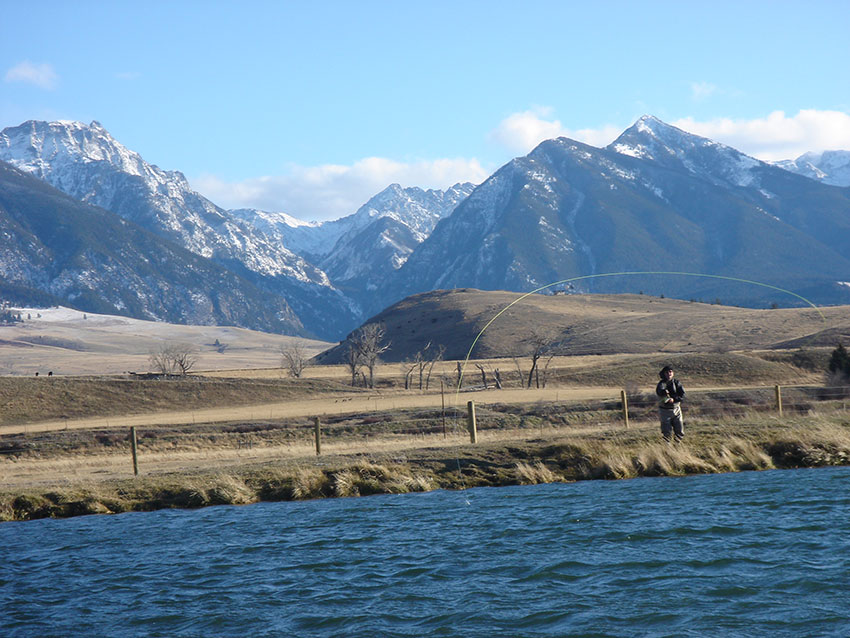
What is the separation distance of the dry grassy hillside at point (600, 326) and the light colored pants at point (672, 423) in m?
63.9

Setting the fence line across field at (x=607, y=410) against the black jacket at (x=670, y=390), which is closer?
the black jacket at (x=670, y=390)

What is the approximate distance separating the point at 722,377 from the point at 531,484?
4925cm

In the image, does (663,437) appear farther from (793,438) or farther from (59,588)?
(59,588)

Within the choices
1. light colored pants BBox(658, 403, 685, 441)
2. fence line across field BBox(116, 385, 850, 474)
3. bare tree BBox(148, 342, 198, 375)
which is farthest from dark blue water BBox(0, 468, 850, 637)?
bare tree BBox(148, 342, 198, 375)

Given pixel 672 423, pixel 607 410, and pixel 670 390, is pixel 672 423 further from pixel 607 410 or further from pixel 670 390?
pixel 607 410

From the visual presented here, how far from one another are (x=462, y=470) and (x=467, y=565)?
9.19 meters

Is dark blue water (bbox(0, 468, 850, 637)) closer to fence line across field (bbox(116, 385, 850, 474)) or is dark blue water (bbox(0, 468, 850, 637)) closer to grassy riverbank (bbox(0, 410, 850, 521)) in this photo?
grassy riverbank (bbox(0, 410, 850, 521))

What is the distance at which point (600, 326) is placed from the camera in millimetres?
148875

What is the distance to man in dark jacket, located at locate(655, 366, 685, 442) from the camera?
2419 centimetres

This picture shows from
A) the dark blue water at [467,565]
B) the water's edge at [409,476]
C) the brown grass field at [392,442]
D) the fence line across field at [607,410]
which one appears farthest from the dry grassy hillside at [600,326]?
the dark blue water at [467,565]

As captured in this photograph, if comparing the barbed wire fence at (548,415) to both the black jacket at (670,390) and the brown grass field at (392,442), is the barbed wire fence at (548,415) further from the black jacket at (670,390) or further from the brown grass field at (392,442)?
the black jacket at (670,390)

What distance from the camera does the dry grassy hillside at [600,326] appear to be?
119 metres

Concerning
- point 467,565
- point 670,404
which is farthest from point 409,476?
point 467,565

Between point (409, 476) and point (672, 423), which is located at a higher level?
point (672, 423)
